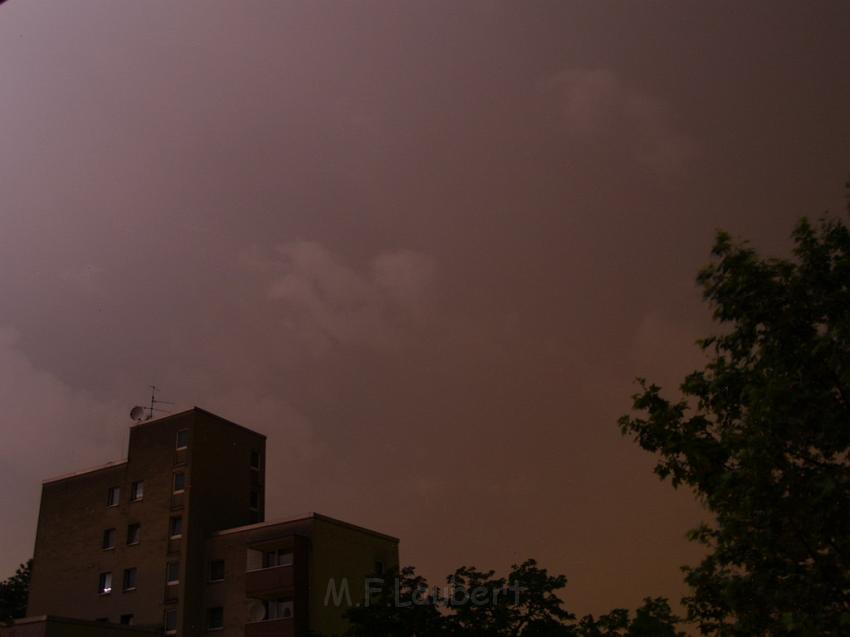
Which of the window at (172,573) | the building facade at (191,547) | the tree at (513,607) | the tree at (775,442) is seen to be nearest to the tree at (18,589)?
the building facade at (191,547)

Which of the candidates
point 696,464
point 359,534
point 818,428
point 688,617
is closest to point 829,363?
point 818,428

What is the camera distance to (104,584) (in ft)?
164

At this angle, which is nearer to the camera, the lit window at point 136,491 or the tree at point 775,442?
the tree at point 775,442

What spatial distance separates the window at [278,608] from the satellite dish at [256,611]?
23cm

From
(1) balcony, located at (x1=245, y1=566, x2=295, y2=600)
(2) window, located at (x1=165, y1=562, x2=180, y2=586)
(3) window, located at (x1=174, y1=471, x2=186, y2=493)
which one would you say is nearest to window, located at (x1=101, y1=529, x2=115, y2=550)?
(2) window, located at (x1=165, y1=562, x2=180, y2=586)

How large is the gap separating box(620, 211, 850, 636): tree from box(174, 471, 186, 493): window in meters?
38.2

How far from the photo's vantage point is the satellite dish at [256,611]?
4418 centimetres

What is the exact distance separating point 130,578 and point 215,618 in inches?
244

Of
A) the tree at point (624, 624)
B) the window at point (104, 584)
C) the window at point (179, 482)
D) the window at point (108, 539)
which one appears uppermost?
the window at point (179, 482)

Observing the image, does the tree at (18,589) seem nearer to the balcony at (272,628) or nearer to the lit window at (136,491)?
the lit window at (136,491)

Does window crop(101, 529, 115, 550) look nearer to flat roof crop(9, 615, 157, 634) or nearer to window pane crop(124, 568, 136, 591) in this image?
window pane crop(124, 568, 136, 591)

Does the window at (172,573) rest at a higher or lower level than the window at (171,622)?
higher

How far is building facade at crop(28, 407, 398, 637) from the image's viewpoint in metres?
44.4

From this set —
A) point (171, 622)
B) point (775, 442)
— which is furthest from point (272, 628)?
point (775, 442)
